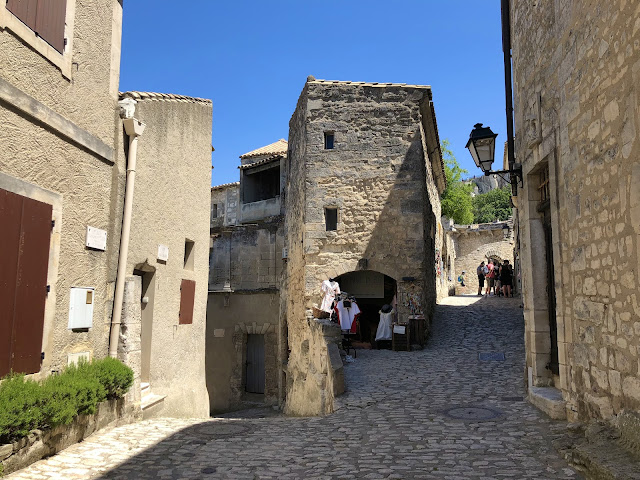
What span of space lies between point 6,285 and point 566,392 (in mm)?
5973

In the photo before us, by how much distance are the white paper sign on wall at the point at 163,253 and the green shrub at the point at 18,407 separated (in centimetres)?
402

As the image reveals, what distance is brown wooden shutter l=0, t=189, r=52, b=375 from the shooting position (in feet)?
16.8

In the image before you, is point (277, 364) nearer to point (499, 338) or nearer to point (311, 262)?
point (311, 262)

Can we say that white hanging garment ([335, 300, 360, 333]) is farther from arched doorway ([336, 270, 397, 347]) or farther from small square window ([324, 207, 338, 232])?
small square window ([324, 207, 338, 232])

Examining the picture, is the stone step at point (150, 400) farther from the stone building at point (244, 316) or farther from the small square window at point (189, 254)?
the stone building at point (244, 316)

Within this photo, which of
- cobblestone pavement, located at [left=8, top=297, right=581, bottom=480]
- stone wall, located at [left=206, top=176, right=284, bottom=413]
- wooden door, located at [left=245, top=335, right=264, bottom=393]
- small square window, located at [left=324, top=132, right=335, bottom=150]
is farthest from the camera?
wooden door, located at [left=245, top=335, right=264, bottom=393]

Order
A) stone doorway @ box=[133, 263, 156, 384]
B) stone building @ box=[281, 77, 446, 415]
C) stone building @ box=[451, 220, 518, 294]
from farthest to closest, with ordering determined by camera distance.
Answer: stone building @ box=[451, 220, 518, 294] → stone building @ box=[281, 77, 446, 415] → stone doorway @ box=[133, 263, 156, 384]

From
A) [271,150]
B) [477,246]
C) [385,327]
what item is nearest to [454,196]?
[477,246]

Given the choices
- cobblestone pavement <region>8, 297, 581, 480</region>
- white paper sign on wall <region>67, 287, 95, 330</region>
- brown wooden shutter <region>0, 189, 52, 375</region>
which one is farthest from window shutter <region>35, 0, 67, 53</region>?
cobblestone pavement <region>8, 297, 581, 480</region>

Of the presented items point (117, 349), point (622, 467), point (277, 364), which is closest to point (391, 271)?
point (277, 364)

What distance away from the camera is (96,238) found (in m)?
6.79

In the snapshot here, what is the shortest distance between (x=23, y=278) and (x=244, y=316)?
478 inches

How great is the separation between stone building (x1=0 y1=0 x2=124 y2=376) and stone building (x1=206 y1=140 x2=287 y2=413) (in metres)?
9.80

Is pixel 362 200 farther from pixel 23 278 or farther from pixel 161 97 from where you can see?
pixel 23 278
